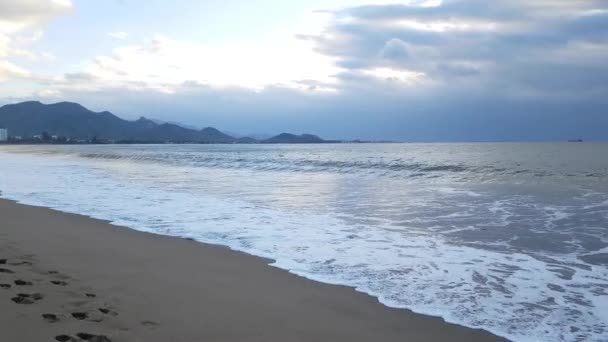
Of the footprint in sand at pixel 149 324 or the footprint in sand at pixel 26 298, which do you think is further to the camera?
the footprint in sand at pixel 26 298

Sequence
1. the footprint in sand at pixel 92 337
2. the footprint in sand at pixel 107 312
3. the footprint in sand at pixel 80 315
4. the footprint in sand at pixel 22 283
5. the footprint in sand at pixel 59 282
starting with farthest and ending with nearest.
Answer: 1. the footprint in sand at pixel 59 282
2. the footprint in sand at pixel 22 283
3. the footprint in sand at pixel 107 312
4. the footprint in sand at pixel 80 315
5. the footprint in sand at pixel 92 337

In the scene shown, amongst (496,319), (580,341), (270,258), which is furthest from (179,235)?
(580,341)

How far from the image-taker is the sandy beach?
3.91 metres

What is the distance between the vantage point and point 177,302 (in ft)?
15.6

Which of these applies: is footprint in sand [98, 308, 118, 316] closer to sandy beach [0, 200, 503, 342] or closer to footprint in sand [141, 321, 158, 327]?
sandy beach [0, 200, 503, 342]

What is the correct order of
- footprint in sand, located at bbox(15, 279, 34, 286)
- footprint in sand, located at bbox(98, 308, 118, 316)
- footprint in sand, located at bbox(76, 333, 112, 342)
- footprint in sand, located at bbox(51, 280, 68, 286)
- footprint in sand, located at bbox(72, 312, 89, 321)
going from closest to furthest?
footprint in sand, located at bbox(76, 333, 112, 342)
footprint in sand, located at bbox(72, 312, 89, 321)
footprint in sand, located at bbox(98, 308, 118, 316)
footprint in sand, located at bbox(15, 279, 34, 286)
footprint in sand, located at bbox(51, 280, 68, 286)

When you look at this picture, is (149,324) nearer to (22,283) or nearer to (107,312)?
(107,312)

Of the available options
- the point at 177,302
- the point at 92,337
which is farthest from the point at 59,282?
the point at 92,337

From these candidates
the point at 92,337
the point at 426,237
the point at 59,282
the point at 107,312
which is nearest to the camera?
the point at 92,337

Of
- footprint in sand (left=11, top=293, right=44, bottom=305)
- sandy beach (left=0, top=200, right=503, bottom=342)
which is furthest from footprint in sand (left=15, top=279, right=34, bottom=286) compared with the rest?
footprint in sand (left=11, top=293, right=44, bottom=305)

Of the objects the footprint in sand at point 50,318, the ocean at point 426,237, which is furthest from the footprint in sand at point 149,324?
the ocean at point 426,237

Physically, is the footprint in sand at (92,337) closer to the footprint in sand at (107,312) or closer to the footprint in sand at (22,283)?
the footprint in sand at (107,312)

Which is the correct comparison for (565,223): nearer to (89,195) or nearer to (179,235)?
(179,235)

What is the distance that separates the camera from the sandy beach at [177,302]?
3.91 meters
